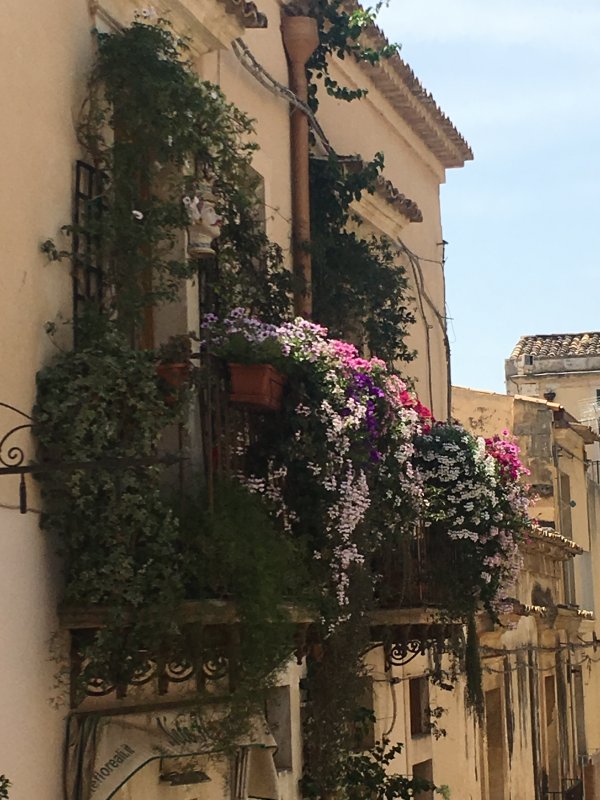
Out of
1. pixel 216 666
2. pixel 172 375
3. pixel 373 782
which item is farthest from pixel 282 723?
pixel 172 375

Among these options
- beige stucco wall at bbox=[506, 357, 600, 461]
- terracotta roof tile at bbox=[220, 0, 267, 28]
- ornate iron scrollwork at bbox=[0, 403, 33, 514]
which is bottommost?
ornate iron scrollwork at bbox=[0, 403, 33, 514]

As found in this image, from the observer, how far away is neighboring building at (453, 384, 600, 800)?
1852cm

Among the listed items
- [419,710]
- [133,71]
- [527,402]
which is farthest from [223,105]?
[527,402]

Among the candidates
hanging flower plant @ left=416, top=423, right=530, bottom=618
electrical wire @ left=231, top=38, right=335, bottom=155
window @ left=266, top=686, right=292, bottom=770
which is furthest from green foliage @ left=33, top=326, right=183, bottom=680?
hanging flower plant @ left=416, top=423, right=530, bottom=618

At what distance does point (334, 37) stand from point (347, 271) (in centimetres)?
187

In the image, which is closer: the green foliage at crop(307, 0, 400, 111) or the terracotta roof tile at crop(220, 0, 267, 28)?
the terracotta roof tile at crop(220, 0, 267, 28)

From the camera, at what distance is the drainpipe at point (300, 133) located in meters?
11.3

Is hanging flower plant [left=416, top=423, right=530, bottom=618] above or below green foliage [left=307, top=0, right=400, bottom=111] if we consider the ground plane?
below

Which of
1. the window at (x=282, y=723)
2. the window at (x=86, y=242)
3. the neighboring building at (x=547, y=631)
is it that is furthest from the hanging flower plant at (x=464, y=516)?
the neighboring building at (x=547, y=631)

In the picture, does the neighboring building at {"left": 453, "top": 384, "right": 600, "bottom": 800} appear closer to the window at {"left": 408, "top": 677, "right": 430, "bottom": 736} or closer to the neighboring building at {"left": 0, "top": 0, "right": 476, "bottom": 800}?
the window at {"left": 408, "top": 677, "right": 430, "bottom": 736}

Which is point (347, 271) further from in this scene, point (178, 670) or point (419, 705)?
point (178, 670)

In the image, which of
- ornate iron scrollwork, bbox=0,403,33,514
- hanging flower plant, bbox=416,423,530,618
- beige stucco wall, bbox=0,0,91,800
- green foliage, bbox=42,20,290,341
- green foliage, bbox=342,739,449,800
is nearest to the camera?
ornate iron scrollwork, bbox=0,403,33,514

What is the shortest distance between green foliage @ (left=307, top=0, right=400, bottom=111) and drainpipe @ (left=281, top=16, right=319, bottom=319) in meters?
0.34

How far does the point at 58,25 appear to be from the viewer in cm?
774
